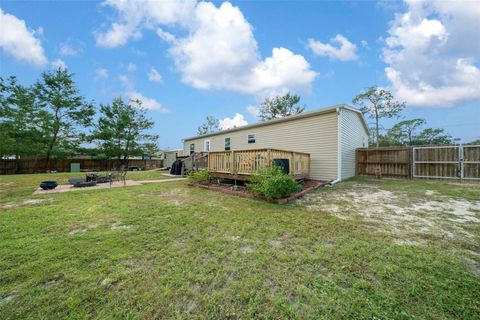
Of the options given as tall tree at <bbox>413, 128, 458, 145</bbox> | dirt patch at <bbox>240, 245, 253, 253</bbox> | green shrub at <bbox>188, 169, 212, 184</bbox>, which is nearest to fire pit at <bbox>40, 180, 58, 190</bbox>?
green shrub at <bbox>188, 169, 212, 184</bbox>

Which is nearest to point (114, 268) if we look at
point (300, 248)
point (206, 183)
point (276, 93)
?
point (300, 248)

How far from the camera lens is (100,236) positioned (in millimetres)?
3158

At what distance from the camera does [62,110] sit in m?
18.5

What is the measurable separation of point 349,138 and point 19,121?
2521 centimetres

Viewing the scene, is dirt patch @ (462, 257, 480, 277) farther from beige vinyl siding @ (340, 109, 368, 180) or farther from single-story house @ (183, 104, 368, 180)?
beige vinyl siding @ (340, 109, 368, 180)

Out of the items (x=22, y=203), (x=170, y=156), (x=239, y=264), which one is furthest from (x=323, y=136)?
(x=170, y=156)

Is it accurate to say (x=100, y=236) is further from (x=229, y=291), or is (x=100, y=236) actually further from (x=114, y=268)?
(x=229, y=291)

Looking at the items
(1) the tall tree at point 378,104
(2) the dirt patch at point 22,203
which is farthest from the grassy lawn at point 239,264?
(1) the tall tree at point 378,104

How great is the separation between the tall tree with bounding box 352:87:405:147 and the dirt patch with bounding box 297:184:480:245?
17.3m

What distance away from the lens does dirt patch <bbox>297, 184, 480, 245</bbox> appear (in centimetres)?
336

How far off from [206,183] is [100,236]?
5.54 m

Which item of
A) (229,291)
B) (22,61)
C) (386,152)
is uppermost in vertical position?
(22,61)

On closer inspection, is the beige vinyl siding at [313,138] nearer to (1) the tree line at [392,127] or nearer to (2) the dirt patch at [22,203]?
(2) the dirt patch at [22,203]

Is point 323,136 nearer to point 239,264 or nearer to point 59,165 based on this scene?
point 239,264
